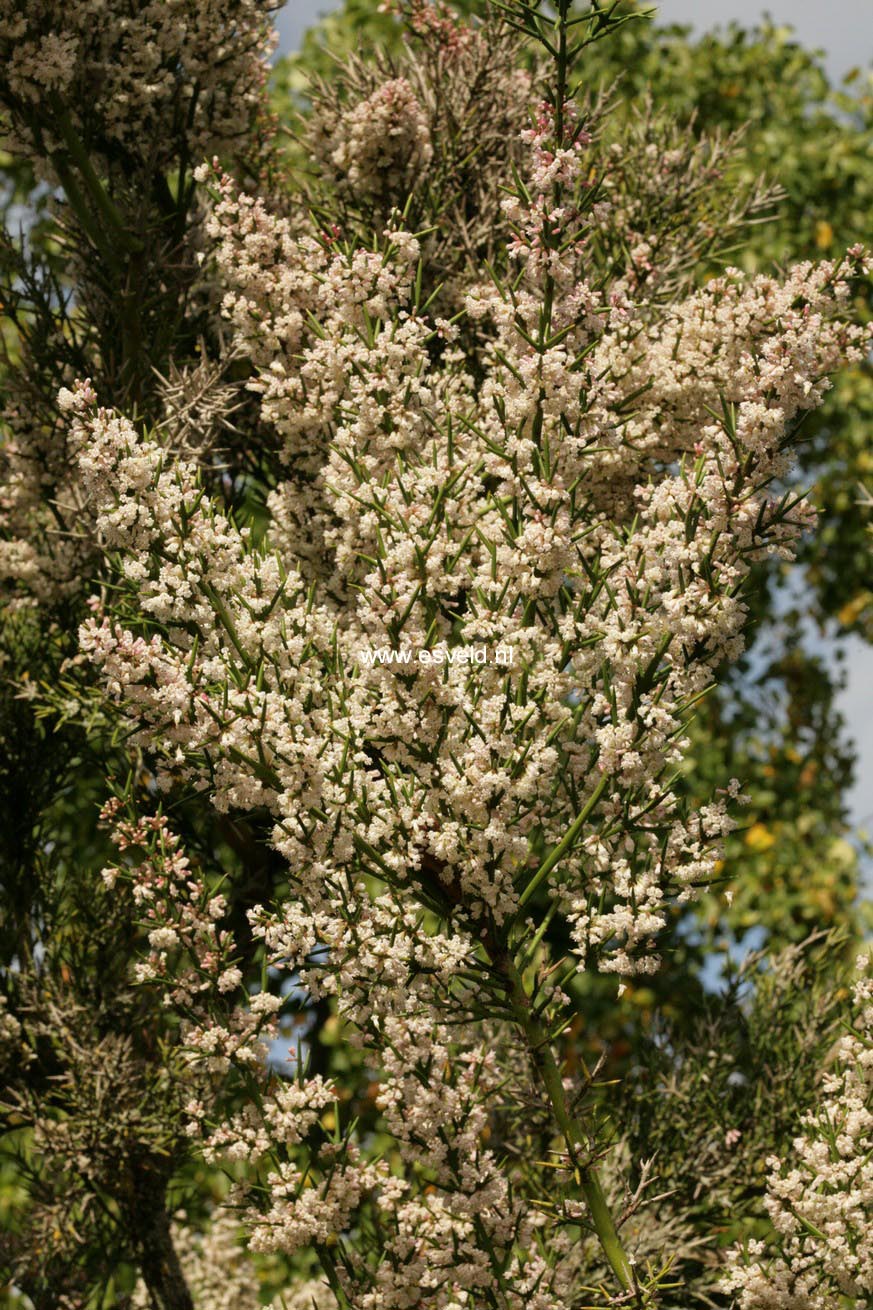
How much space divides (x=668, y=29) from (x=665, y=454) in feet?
28.7

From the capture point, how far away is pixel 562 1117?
10.0ft

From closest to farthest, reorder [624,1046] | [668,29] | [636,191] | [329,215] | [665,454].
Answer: [665,454], [329,215], [636,191], [624,1046], [668,29]

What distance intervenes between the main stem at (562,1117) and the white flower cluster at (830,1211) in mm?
399

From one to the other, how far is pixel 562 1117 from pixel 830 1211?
0.66 m

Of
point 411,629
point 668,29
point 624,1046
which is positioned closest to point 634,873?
point 411,629

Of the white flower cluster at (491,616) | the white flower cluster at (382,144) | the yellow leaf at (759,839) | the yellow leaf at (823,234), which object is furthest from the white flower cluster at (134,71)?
the yellow leaf at (823,234)

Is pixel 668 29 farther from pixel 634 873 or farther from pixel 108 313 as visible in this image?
pixel 634 873

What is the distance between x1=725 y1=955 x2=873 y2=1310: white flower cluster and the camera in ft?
10.0

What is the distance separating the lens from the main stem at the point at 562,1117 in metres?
3.03

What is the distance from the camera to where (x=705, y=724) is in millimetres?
10305

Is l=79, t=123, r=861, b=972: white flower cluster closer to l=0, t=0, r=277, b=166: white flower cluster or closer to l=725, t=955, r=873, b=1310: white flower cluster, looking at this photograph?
l=725, t=955, r=873, b=1310: white flower cluster

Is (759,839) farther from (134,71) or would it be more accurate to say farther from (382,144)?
(134,71)

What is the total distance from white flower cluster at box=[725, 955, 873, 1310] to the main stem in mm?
399

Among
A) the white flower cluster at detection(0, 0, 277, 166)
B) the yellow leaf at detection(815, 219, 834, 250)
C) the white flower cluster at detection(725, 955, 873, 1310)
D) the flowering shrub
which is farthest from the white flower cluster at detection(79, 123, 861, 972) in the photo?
the yellow leaf at detection(815, 219, 834, 250)
